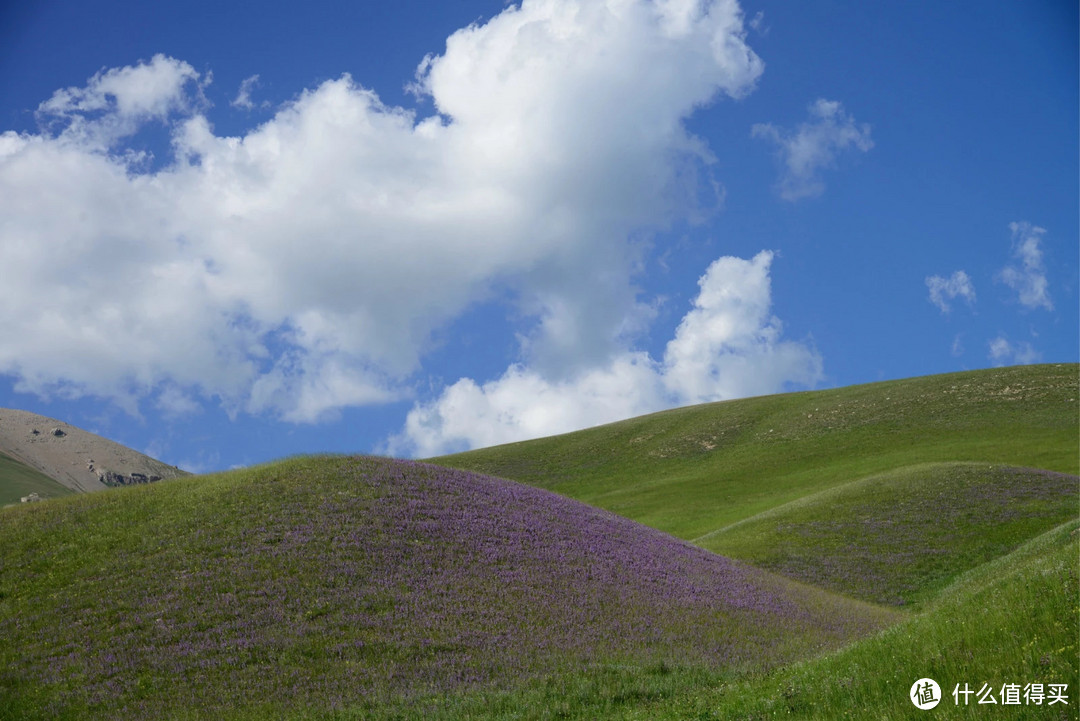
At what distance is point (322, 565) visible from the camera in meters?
22.7

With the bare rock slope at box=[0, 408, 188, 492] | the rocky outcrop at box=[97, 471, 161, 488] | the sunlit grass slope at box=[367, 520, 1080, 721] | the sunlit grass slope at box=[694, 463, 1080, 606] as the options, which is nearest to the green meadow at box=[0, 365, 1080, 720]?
the sunlit grass slope at box=[367, 520, 1080, 721]

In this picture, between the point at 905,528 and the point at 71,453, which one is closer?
the point at 905,528

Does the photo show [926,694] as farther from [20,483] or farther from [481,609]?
[20,483]

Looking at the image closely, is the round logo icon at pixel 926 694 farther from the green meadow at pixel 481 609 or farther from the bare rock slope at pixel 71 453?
the bare rock slope at pixel 71 453

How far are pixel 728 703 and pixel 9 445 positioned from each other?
186 metres

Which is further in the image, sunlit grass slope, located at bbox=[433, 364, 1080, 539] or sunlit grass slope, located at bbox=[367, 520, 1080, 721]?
sunlit grass slope, located at bbox=[433, 364, 1080, 539]

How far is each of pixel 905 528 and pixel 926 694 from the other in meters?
41.9

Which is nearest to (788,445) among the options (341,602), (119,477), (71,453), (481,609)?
(481,609)

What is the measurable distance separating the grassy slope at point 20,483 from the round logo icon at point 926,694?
115671 millimetres

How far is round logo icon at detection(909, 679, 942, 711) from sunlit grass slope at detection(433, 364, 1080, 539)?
170ft

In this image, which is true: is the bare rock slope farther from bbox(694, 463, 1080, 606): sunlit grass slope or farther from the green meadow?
bbox(694, 463, 1080, 606): sunlit grass slope

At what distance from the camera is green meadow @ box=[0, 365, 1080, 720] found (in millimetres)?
11531

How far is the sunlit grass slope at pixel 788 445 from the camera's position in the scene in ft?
233

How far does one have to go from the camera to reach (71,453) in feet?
531
